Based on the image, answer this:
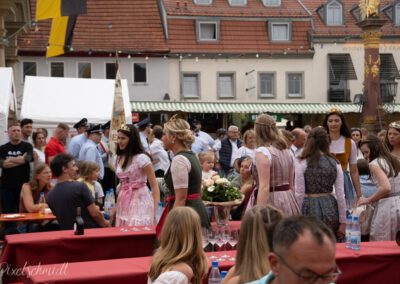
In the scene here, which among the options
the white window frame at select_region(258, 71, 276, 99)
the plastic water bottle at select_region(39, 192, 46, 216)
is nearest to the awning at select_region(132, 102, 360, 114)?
the white window frame at select_region(258, 71, 276, 99)

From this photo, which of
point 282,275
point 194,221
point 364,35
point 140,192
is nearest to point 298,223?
point 282,275

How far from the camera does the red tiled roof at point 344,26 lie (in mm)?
40078

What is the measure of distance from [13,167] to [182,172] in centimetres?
599

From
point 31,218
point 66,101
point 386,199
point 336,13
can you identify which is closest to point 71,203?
point 31,218

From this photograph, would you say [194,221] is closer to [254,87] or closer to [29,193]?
[29,193]

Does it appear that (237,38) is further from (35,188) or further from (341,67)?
(35,188)

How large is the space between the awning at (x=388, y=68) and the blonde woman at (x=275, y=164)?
3452 cm

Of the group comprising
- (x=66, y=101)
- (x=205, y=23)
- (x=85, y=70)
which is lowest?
(x=66, y=101)

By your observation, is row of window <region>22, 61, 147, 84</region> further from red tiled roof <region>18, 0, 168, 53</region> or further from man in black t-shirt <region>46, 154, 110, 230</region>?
man in black t-shirt <region>46, 154, 110, 230</region>

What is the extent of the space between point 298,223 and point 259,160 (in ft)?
13.1

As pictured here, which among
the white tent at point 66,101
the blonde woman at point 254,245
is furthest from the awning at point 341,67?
the blonde woman at point 254,245

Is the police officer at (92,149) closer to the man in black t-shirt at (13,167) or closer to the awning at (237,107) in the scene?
the man in black t-shirt at (13,167)

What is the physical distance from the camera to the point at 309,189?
7.00 meters

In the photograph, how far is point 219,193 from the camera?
7348 mm
